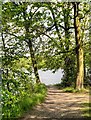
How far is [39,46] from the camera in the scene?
3.42 m

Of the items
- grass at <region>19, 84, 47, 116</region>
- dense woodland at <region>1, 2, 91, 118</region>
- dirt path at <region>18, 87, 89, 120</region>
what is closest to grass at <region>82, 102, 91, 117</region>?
dirt path at <region>18, 87, 89, 120</region>

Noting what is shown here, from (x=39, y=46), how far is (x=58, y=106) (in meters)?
0.72

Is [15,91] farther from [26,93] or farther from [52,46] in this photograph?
[52,46]

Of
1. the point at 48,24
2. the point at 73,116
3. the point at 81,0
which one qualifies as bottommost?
the point at 73,116

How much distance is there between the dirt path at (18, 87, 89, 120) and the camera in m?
2.99

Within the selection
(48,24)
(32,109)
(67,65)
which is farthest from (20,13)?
(32,109)

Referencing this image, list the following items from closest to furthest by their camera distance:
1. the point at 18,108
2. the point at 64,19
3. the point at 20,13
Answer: the point at 18,108 → the point at 20,13 → the point at 64,19

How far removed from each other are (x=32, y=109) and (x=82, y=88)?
795 millimetres

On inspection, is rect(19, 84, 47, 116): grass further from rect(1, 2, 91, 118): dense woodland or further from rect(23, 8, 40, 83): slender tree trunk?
rect(23, 8, 40, 83): slender tree trunk

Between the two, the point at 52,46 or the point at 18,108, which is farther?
the point at 52,46

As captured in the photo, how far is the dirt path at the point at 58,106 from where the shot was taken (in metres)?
2.99

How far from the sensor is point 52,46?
137 inches

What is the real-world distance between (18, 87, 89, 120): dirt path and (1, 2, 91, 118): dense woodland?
10cm

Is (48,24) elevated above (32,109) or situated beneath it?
elevated above
